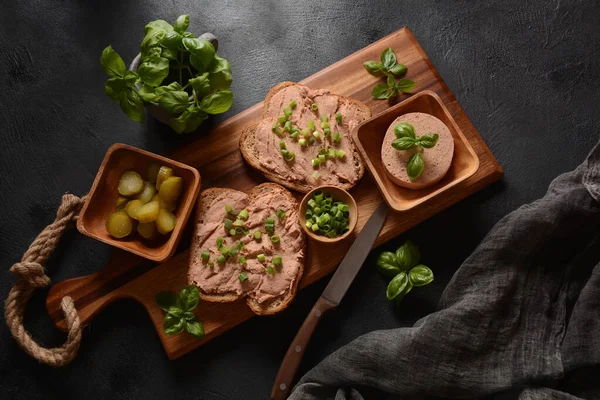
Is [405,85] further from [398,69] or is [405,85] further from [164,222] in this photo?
[164,222]

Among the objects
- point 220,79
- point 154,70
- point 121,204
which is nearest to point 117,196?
point 121,204

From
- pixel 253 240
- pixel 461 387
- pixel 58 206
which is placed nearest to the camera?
pixel 461 387

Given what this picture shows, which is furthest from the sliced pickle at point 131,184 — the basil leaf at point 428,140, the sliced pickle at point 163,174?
the basil leaf at point 428,140

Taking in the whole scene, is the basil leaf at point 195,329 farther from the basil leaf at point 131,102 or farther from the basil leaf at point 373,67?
the basil leaf at point 373,67

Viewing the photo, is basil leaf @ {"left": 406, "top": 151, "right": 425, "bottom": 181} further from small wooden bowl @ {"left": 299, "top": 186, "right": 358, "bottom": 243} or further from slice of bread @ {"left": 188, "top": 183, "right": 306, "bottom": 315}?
slice of bread @ {"left": 188, "top": 183, "right": 306, "bottom": 315}

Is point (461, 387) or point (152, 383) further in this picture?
point (152, 383)

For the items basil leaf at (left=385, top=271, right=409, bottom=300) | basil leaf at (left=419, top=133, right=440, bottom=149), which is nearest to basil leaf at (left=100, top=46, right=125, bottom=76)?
basil leaf at (left=419, top=133, right=440, bottom=149)

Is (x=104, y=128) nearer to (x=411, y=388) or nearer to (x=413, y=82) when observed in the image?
(x=413, y=82)

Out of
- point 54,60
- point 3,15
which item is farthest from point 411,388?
point 3,15
